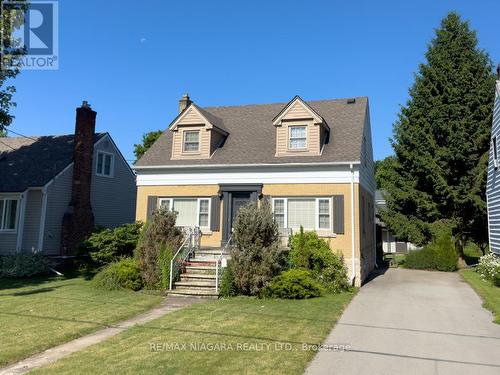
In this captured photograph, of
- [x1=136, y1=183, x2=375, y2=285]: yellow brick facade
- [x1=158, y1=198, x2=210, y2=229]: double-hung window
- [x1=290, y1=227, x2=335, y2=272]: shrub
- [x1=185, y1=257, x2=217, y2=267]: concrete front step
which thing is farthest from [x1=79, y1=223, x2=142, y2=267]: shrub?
[x1=290, y1=227, x2=335, y2=272]: shrub

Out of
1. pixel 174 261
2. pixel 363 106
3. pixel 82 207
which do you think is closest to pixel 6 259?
pixel 82 207

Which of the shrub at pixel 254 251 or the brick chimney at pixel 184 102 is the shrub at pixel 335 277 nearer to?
the shrub at pixel 254 251

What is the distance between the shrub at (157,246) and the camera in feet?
46.8

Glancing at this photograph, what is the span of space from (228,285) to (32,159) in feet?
55.8

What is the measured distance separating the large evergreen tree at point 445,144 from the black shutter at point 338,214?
10318 mm

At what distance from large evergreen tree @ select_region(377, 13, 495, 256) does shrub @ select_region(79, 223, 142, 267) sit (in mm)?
16272

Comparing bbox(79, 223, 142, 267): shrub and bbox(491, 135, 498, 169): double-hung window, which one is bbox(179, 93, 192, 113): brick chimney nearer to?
bbox(79, 223, 142, 267): shrub

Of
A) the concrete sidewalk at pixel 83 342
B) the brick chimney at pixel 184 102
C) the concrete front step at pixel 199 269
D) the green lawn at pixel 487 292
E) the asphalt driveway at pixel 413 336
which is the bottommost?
the concrete sidewalk at pixel 83 342

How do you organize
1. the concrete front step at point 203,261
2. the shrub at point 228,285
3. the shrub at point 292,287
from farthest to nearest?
the concrete front step at point 203,261, the shrub at point 228,285, the shrub at point 292,287

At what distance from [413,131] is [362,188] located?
378 inches

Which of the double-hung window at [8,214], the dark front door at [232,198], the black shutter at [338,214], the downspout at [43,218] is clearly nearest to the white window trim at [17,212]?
the double-hung window at [8,214]

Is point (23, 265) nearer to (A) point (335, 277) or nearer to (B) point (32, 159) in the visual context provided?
(B) point (32, 159)

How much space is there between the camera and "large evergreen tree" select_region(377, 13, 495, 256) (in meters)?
23.6

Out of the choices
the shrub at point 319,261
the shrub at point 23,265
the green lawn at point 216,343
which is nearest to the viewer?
the green lawn at point 216,343
